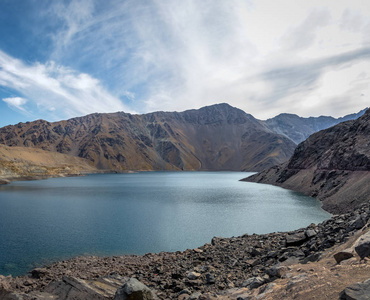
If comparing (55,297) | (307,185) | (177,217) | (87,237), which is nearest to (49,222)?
(87,237)

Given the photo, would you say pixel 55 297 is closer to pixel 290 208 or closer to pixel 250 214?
pixel 250 214

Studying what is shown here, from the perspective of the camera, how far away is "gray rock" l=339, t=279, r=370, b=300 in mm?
7873

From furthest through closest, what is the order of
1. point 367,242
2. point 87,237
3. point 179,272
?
point 87,237 < point 179,272 < point 367,242

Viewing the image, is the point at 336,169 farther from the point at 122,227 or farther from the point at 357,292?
the point at 357,292

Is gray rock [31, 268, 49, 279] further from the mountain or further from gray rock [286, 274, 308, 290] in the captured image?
the mountain

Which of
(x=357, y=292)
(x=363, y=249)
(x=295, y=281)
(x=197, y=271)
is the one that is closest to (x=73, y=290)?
(x=197, y=271)

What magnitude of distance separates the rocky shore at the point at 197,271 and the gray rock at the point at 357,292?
2.59 metres

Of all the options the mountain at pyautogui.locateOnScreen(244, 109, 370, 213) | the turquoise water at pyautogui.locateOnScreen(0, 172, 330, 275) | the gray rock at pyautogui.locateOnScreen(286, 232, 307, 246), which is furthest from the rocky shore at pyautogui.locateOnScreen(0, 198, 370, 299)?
the mountain at pyautogui.locateOnScreen(244, 109, 370, 213)

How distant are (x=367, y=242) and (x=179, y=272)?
14299 millimetres

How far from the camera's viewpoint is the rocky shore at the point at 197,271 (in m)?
16.0

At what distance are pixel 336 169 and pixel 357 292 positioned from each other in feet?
282

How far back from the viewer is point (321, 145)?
11375 cm

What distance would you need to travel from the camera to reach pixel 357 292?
812 cm

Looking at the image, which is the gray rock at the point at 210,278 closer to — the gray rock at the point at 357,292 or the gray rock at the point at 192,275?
the gray rock at the point at 192,275
